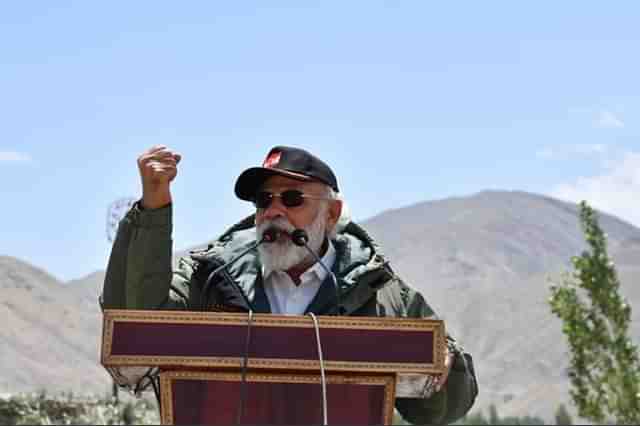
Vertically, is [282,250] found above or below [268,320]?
above

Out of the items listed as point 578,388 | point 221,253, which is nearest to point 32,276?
point 578,388

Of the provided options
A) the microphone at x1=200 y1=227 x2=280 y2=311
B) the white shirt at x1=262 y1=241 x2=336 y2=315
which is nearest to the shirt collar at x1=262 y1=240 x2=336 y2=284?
the white shirt at x1=262 y1=241 x2=336 y2=315

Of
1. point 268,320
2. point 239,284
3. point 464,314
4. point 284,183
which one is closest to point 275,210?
point 284,183

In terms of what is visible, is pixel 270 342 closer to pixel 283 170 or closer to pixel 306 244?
pixel 306 244

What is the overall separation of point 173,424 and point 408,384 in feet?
2.09

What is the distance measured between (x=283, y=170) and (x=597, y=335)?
1657 centimetres

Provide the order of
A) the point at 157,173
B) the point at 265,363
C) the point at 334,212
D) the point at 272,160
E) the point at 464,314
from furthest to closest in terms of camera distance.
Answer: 1. the point at 464,314
2. the point at 334,212
3. the point at 272,160
4. the point at 157,173
5. the point at 265,363

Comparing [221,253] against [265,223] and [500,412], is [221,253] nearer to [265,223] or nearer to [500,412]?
[265,223]

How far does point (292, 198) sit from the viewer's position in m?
4.09

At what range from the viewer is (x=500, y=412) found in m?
92.8

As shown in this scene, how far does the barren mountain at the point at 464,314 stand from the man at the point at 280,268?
62167 millimetres

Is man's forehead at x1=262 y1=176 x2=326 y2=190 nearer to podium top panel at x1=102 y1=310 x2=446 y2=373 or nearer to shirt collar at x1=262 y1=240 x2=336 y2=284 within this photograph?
shirt collar at x1=262 y1=240 x2=336 y2=284

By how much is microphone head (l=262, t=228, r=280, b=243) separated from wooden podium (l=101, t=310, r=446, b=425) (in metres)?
0.67

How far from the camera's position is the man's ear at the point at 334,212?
4.42m
